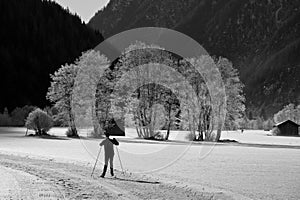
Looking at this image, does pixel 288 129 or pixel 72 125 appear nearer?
pixel 72 125

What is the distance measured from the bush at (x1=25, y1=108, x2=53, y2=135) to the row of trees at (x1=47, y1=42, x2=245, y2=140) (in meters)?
4.80

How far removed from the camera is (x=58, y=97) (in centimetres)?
6166

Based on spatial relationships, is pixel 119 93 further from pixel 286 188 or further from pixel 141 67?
pixel 286 188

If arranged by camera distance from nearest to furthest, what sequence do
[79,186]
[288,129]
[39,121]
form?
[79,186], [39,121], [288,129]

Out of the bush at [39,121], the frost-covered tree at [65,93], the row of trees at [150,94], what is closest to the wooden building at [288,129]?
the row of trees at [150,94]

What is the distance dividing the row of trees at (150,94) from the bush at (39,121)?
4804mm

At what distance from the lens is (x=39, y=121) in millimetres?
64938

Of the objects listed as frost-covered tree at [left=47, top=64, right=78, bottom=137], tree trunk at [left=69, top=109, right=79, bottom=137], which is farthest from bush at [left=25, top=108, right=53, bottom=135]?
tree trunk at [left=69, top=109, right=79, bottom=137]

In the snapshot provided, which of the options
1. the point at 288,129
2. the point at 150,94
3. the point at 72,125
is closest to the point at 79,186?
the point at 150,94

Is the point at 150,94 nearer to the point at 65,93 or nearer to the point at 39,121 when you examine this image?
the point at 65,93

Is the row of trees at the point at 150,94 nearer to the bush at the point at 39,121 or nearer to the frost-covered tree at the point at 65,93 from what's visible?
the frost-covered tree at the point at 65,93

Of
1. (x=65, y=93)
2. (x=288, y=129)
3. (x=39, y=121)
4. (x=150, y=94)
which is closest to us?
(x=150, y=94)

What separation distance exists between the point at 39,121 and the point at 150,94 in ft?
60.4

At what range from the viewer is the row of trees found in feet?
192
